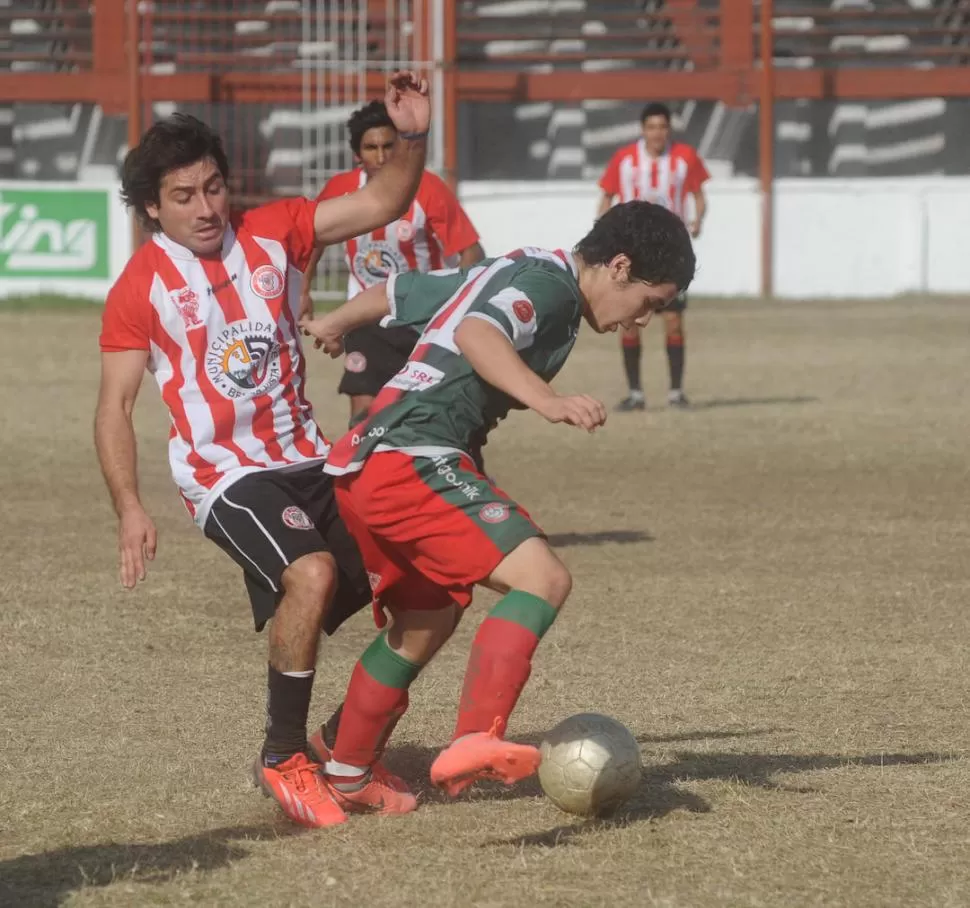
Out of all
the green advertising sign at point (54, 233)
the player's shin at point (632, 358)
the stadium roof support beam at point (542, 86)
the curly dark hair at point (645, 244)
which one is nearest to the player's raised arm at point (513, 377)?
the curly dark hair at point (645, 244)

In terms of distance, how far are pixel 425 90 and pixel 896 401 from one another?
9.83m

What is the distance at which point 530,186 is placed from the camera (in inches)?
953

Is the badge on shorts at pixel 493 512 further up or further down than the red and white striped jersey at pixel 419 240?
further down

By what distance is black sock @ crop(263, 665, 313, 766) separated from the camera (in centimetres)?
461

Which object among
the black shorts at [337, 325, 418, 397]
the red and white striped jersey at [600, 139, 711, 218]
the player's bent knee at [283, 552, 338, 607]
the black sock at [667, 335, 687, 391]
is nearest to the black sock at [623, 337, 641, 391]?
the black sock at [667, 335, 687, 391]

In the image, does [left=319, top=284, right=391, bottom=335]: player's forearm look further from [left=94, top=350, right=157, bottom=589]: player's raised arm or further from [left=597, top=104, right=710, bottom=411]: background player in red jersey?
[left=597, top=104, right=710, bottom=411]: background player in red jersey

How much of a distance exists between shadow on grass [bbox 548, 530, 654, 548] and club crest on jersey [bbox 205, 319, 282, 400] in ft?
13.2

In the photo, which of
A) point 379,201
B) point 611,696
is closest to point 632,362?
point 611,696

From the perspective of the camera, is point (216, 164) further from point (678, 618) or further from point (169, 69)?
point (169, 69)

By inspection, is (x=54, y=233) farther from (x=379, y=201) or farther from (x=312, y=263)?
(x=379, y=201)

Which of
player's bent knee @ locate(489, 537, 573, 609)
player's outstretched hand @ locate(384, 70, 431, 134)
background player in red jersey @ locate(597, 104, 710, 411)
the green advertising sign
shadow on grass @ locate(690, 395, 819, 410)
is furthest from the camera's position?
the green advertising sign

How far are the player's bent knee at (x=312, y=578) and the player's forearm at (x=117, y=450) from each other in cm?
45

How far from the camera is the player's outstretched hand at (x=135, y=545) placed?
14.7ft

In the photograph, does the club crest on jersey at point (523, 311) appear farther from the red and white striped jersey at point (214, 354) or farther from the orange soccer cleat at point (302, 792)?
the orange soccer cleat at point (302, 792)
